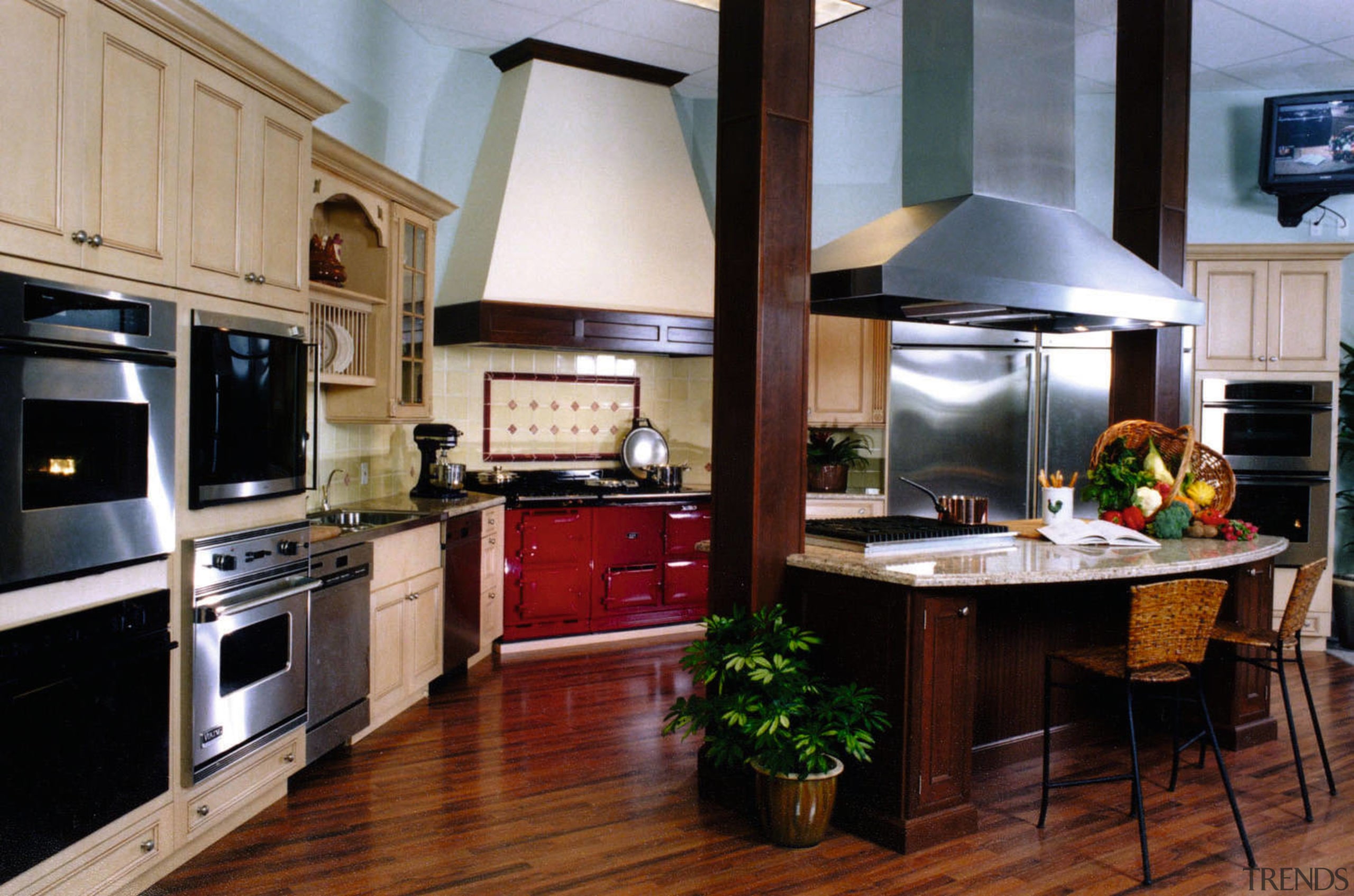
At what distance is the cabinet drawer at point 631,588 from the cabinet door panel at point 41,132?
12.4ft

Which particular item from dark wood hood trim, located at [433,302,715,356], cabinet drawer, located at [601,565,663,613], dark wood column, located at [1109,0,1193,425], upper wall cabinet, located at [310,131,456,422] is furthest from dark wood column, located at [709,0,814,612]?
cabinet drawer, located at [601,565,663,613]

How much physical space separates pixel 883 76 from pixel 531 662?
4033mm

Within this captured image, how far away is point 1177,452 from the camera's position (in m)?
4.26

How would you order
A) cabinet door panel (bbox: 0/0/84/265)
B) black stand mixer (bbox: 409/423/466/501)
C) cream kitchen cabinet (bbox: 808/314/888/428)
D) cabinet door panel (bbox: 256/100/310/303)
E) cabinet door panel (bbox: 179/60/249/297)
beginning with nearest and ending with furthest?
cabinet door panel (bbox: 0/0/84/265), cabinet door panel (bbox: 179/60/249/297), cabinet door panel (bbox: 256/100/310/303), black stand mixer (bbox: 409/423/466/501), cream kitchen cabinet (bbox: 808/314/888/428)

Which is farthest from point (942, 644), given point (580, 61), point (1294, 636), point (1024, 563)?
point (580, 61)

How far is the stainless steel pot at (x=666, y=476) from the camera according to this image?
20.6 feet

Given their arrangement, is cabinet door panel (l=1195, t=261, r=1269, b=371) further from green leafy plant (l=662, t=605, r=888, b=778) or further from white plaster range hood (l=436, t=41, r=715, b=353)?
green leafy plant (l=662, t=605, r=888, b=778)

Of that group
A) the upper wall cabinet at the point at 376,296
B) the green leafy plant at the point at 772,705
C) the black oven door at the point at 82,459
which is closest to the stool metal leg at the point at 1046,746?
the green leafy plant at the point at 772,705

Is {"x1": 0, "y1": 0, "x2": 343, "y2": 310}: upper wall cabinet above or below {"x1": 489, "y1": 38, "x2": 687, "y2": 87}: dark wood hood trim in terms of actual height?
below

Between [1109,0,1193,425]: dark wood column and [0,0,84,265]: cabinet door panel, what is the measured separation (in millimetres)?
4317

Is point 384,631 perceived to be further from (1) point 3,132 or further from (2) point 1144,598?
(2) point 1144,598

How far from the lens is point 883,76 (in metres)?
6.22

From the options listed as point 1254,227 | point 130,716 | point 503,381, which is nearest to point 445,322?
point 503,381

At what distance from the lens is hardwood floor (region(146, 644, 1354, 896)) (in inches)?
111
